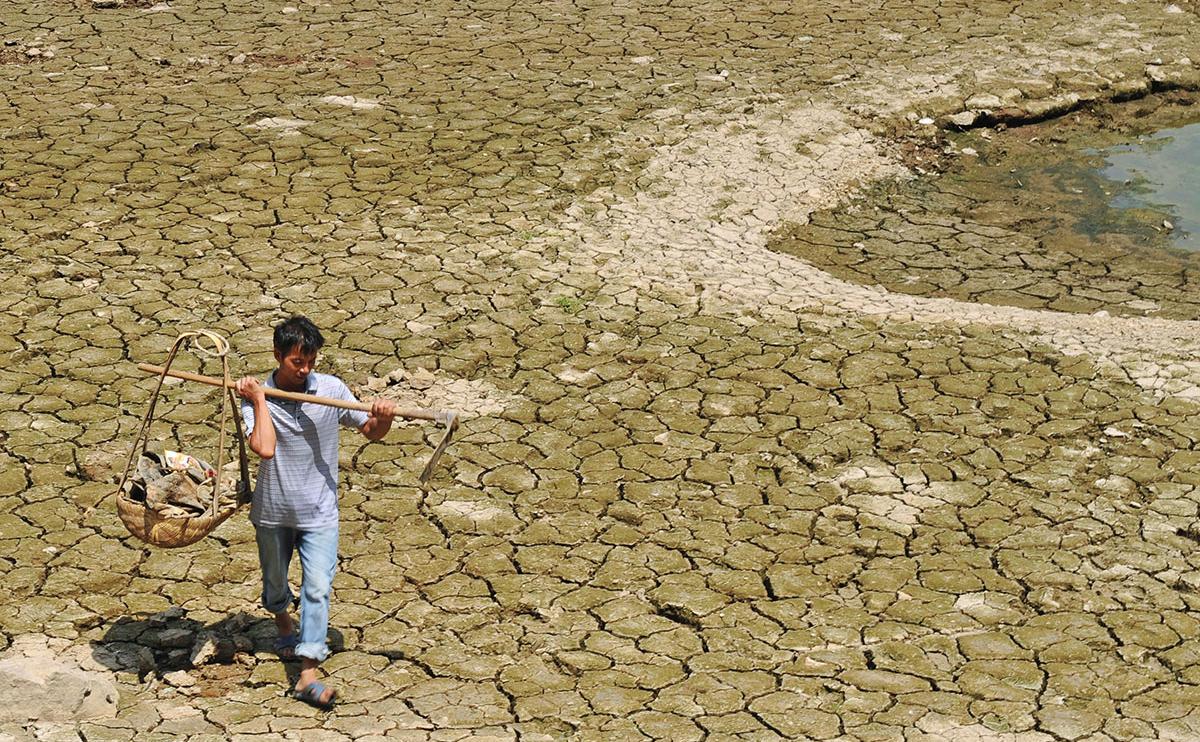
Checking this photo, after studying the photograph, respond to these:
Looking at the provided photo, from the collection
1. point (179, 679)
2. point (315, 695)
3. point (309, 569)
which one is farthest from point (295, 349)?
point (179, 679)

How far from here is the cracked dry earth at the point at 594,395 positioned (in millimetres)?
5629

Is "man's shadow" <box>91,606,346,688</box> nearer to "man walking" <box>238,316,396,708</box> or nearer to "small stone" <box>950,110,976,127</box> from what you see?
"man walking" <box>238,316,396,708</box>

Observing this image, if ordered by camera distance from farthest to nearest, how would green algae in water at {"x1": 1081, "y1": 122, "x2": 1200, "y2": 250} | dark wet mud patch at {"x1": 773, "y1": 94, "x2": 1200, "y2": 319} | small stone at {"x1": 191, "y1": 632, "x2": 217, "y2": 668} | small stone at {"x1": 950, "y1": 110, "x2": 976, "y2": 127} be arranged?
small stone at {"x1": 950, "y1": 110, "x2": 976, "y2": 127}
green algae in water at {"x1": 1081, "y1": 122, "x2": 1200, "y2": 250}
dark wet mud patch at {"x1": 773, "y1": 94, "x2": 1200, "y2": 319}
small stone at {"x1": 191, "y1": 632, "x2": 217, "y2": 668}

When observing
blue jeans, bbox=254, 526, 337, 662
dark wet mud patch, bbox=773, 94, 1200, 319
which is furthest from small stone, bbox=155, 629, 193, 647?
dark wet mud patch, bbox=773, 94, 1200, 319

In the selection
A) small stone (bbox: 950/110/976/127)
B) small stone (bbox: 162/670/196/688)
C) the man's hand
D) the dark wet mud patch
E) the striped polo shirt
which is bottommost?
the dark wet mud patch

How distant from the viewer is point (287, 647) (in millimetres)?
5625

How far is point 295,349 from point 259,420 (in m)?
0.26

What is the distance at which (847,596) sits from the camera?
6.18 meters

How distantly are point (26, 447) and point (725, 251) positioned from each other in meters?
4.18

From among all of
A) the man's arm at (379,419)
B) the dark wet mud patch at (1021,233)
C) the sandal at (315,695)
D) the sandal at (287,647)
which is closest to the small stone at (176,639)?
the sandal at (287,647)

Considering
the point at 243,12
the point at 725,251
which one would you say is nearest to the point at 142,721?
the point at 725,251

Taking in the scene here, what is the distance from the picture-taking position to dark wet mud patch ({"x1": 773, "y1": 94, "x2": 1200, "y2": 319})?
917 centimetres

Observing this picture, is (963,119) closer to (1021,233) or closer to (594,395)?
(1021,233)

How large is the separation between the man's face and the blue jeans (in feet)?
1.69
